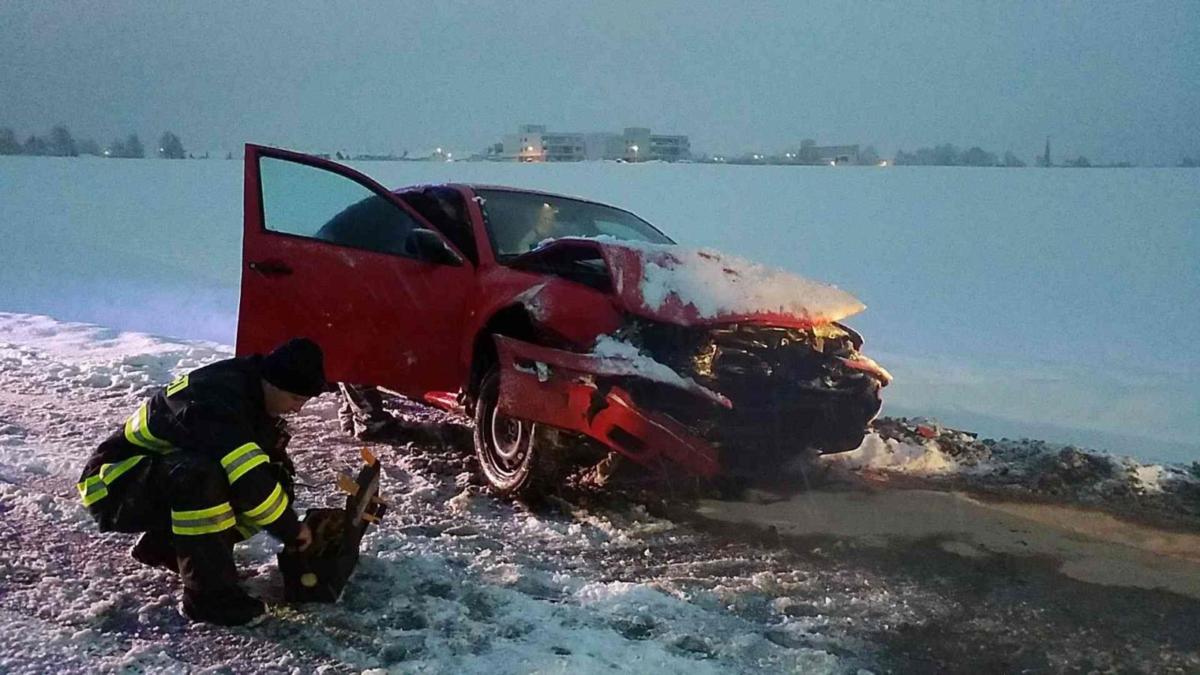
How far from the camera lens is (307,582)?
352 centimetres

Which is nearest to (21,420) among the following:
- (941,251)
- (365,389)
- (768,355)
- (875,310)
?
(365,389)

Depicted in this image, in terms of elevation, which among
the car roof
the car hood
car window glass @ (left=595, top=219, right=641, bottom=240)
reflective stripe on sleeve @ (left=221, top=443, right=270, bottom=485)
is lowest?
reflective stripe on sleeve @ (left=221, top=443, right=270, bottom=485)

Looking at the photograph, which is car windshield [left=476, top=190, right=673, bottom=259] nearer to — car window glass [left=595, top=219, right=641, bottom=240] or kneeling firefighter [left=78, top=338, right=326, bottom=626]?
car window glass [left=595, top=219, right=641, bottom=240]

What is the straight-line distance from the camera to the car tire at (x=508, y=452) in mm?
4828

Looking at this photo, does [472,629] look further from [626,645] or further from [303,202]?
[303,202]

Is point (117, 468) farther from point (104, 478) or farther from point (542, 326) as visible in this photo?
point (542, 326)

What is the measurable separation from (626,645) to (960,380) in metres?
6.97

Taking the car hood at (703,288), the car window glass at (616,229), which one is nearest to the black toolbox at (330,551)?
the car hood at (703,288)

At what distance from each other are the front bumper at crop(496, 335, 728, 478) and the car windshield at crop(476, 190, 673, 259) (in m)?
1.07

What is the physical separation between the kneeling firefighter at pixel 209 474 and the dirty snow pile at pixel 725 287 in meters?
1.81

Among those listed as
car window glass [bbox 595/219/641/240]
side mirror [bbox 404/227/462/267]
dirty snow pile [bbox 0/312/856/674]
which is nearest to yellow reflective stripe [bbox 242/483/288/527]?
dirty snow pile [bbox 0/312/856/674]

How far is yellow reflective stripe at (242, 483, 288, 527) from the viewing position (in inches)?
130

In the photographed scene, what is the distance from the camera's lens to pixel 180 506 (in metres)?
3.23

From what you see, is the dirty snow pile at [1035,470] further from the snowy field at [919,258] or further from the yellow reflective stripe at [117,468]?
the yellow reflective stripe at [117,468]
